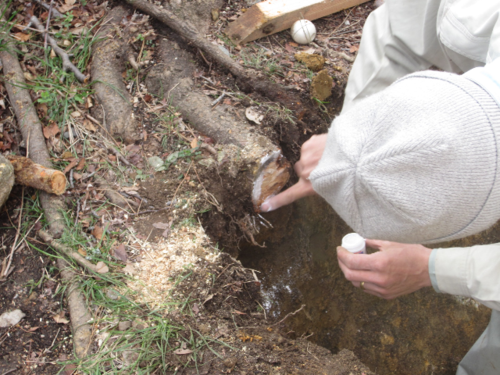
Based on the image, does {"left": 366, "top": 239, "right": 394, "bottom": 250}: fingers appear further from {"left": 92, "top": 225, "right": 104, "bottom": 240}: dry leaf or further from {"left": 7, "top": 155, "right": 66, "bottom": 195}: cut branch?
{"left": 7, "top": 155, "right": 66, "bottom": 195}: cut branch

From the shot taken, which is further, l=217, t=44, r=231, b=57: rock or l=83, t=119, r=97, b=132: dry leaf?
l=217, t=44, r=231, b=57: rock

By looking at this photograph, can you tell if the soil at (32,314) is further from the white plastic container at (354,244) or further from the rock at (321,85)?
the rock at (321,85)

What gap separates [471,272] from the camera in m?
1.61

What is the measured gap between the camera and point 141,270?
6.34ft

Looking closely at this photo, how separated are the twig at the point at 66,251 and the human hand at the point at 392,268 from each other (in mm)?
1358

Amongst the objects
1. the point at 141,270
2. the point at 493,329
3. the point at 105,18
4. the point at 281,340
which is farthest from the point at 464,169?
the point at 105,18

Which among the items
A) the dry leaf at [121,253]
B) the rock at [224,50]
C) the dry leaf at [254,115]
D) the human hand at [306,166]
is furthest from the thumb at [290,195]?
the rock at [224,50]

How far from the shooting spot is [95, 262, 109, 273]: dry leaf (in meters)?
1.89

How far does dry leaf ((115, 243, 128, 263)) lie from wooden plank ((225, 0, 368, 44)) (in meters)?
1.81

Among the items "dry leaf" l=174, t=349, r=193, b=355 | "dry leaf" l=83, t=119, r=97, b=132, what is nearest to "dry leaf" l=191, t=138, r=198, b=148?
"dry leaf" l=83, t=119, r=97, b=132

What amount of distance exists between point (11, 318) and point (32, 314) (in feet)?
0.31

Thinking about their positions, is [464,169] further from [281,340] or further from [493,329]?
[493,329]

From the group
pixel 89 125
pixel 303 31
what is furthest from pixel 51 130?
pixel 303 31

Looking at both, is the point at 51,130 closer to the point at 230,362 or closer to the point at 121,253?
the point at 121,253
